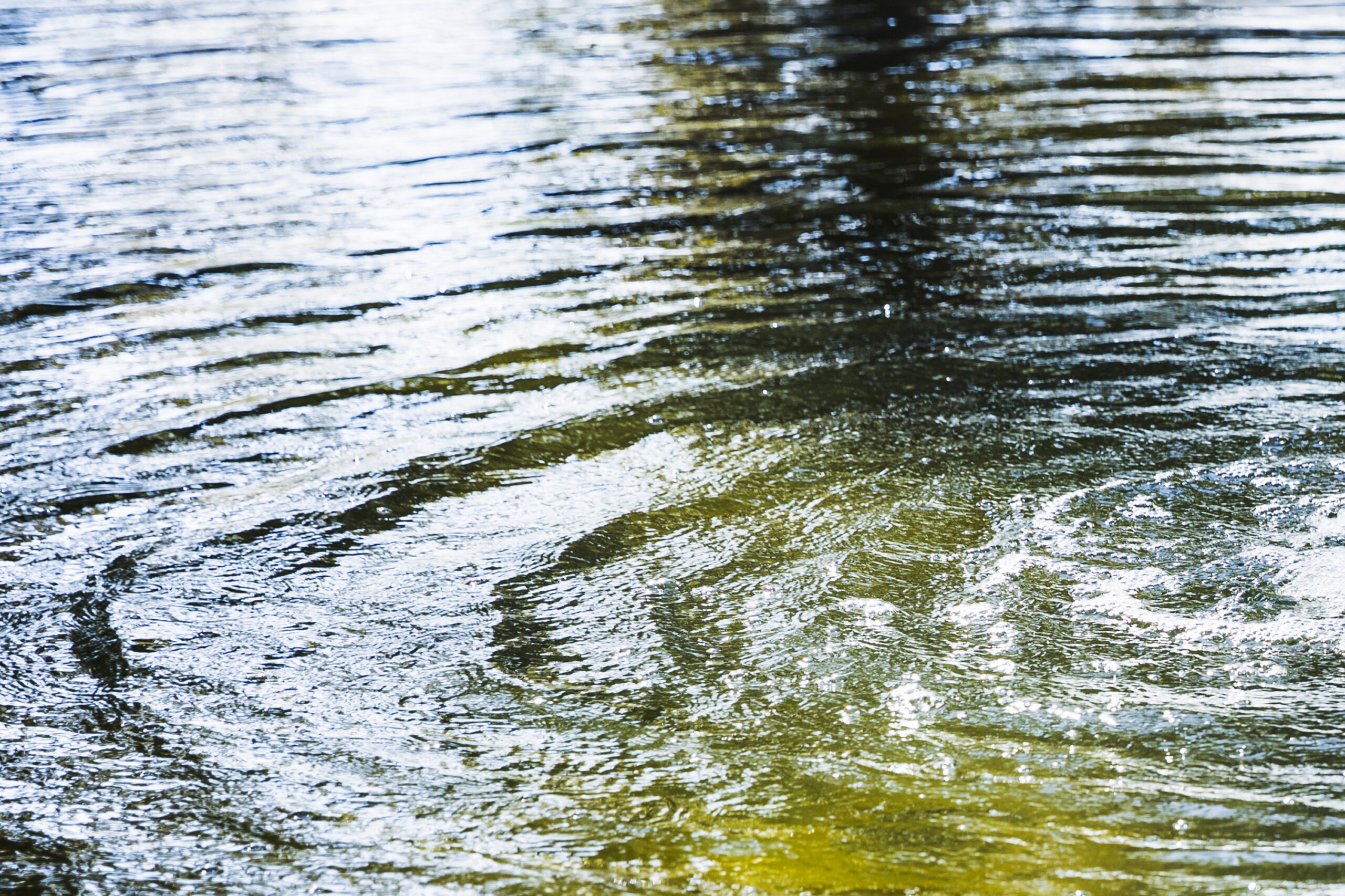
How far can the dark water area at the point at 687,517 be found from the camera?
2.32 m

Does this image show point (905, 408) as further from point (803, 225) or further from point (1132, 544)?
point (803, 225)

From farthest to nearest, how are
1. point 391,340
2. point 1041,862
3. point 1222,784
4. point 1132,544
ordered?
point 391,340 → point 1132,544 → point 1222,784 → point 1041,862

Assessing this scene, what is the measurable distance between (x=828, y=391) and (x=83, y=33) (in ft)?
39.5

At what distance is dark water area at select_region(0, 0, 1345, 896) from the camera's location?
7.61ft

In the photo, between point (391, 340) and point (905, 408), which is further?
point (391, 340)

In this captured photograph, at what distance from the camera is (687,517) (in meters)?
3.41

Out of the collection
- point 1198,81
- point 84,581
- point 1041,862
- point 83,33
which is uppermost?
point 83,33

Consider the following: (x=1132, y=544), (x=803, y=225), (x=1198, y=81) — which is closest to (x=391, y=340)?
(x=803, y=225)

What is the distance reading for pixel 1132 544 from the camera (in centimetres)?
311

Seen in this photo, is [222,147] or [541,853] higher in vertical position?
[222,147]

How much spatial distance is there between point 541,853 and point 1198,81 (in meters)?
8.15

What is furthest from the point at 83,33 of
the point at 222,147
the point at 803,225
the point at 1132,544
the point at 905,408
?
the point at 1132,544

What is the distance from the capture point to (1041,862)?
7.10 feet

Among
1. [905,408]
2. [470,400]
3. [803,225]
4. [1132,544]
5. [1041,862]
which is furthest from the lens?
[803,225]
